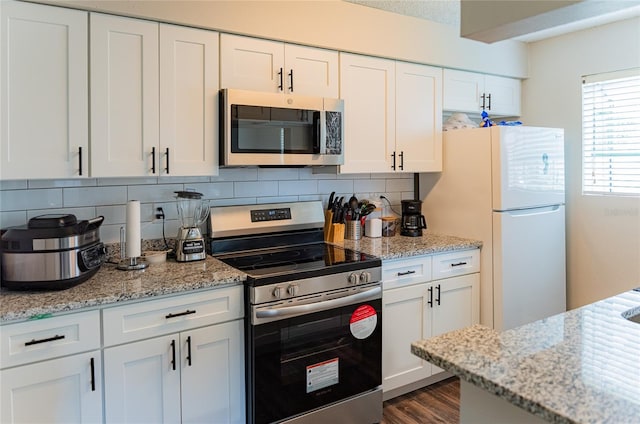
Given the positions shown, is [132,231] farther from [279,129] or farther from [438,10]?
[438,10]

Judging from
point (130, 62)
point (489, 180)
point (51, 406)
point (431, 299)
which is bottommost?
point (51, 406)

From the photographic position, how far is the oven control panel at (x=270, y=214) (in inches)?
105

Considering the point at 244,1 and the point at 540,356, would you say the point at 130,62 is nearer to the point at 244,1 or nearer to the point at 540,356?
the point at 244,1

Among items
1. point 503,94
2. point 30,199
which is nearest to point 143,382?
point 30,199

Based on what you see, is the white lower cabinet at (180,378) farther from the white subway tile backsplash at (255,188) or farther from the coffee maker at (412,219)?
the coffee maker at (412,219)

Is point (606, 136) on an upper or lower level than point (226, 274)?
upper

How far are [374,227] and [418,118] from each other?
0.80 m

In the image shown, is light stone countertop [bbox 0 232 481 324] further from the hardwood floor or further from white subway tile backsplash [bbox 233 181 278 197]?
Answer: the hardwood floor

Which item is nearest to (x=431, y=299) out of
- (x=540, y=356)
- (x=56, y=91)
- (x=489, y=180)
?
(x=489, y=180)

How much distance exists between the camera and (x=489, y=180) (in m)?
2.84

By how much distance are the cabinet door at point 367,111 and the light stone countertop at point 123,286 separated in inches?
24.4

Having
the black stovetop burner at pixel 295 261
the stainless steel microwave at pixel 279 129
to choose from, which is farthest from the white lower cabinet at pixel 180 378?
the stainless steel microwave at pixel 279 129

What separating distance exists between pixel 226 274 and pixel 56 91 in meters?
1.09

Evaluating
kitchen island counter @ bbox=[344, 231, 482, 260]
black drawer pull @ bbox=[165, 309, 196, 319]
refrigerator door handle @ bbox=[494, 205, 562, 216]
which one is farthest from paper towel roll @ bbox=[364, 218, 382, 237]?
black drawer pull @ bbox=[165, 309, 196, 319]
